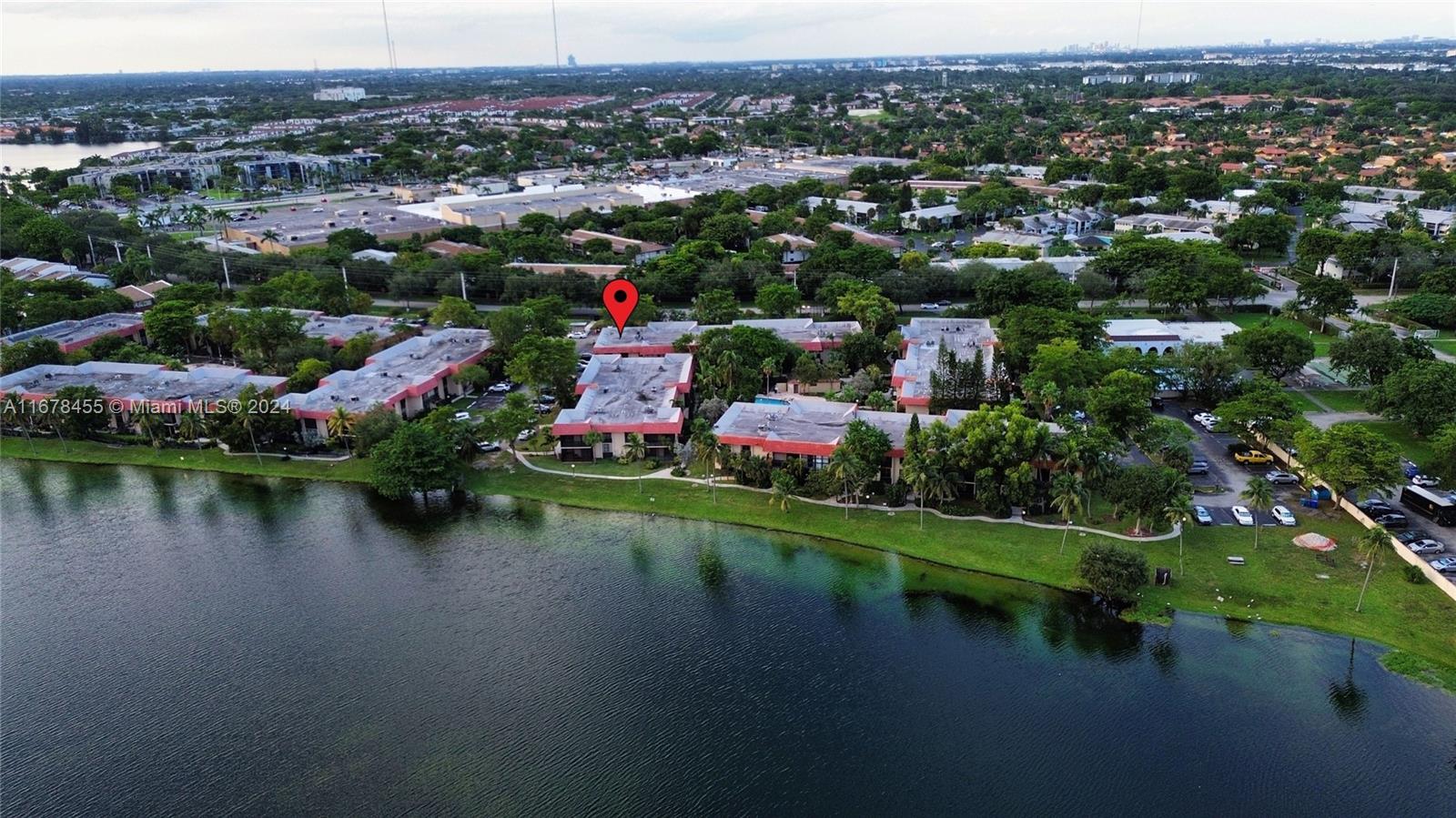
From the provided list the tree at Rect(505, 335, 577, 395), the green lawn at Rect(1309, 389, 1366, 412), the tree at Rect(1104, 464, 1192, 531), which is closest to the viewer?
the tree at Rect(1104, 464, 1192, 531)

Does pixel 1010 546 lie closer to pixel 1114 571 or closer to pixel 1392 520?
pixel 1114 571

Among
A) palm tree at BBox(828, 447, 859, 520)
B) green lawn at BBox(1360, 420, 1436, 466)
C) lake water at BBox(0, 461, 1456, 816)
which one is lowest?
lake water at BBox(0, 461, 1456, 816)

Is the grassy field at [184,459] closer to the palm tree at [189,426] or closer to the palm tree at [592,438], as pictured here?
the palm tree at [189,426]

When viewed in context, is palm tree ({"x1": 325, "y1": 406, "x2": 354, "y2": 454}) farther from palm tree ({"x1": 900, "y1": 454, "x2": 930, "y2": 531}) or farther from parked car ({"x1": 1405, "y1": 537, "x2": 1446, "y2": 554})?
parked car ({"x1": 1405, "y1": 537, "x2": 1446, "y2": 554})

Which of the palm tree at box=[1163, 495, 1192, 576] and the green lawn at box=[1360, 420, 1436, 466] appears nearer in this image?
the palm tree at box=[1163, 495, 1192, 576]

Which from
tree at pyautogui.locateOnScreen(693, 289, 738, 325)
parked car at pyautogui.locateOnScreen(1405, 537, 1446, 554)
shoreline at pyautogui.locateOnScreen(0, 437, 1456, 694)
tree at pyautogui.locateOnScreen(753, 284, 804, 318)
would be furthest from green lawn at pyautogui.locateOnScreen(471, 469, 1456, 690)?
tree at pyautogui.locateOnScreen(753, 284, 804, 318)

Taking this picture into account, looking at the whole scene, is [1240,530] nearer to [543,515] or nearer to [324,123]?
[543,515]

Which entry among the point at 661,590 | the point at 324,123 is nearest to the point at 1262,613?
the point at 661,590
